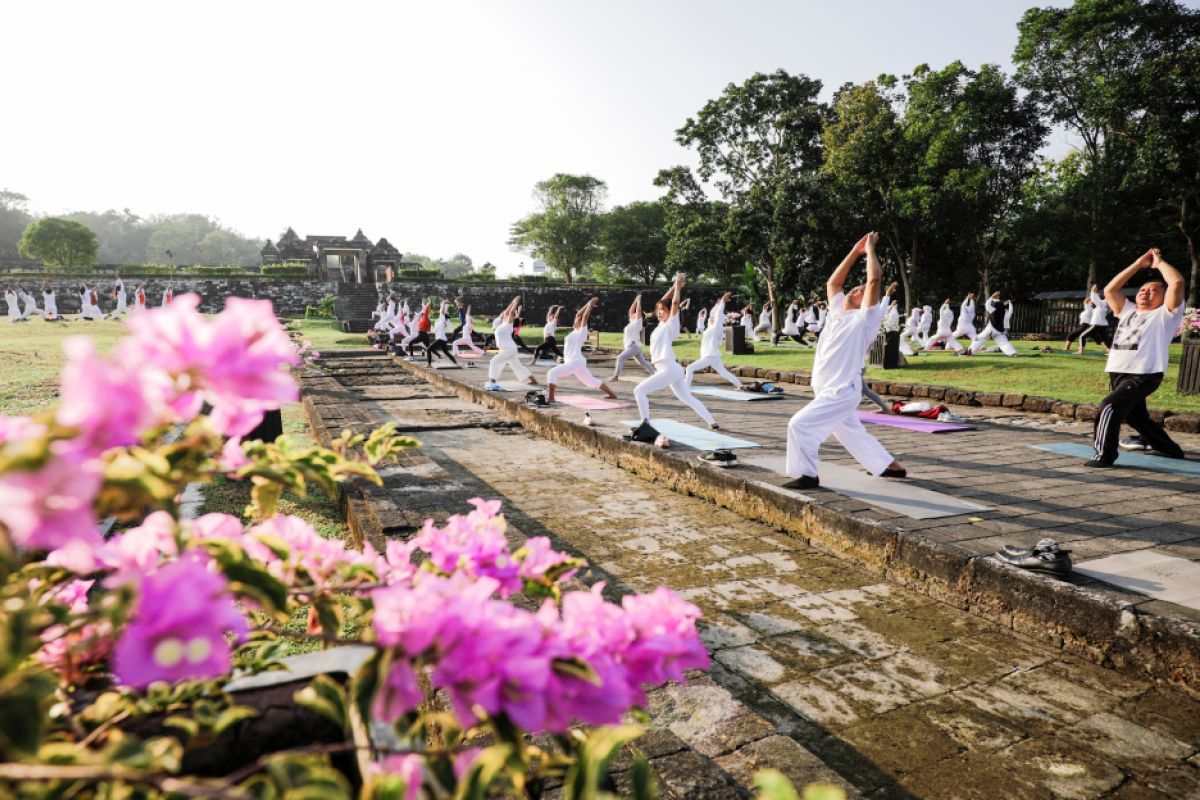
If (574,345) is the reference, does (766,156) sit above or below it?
above

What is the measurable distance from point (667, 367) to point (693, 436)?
2.95 feet

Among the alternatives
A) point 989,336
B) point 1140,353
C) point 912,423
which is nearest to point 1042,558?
point 1140,353

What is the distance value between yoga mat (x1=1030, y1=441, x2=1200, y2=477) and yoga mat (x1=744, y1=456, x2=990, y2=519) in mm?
2530

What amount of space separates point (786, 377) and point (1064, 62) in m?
19.5

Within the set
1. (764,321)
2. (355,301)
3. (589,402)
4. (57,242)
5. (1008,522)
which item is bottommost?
(589,402)

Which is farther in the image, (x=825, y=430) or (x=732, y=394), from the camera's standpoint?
(x=732, y=394)

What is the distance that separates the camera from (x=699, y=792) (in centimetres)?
185

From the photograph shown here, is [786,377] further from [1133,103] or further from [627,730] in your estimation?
[1133,103]

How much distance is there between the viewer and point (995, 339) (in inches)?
653

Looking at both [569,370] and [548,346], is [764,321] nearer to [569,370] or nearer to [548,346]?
[548,346]

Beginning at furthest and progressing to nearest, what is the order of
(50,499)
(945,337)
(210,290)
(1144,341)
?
(210,290) < (945,337) < (1144,341) < (50,499)

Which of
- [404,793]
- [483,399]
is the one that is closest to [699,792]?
[404,793]

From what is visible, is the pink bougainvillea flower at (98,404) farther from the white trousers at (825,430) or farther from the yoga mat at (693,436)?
the yoga mat at (693,436)

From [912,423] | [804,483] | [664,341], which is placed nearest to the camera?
[804,483]
